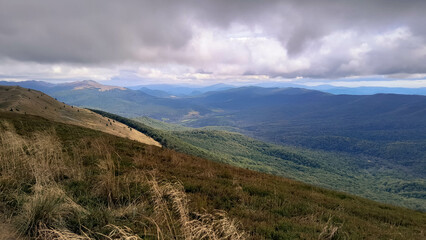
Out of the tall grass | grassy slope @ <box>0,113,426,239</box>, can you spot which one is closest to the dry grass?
the tall grass

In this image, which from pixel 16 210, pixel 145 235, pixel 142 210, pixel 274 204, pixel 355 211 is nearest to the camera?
pixel 145 235

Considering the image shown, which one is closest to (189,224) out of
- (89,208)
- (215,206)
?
(215,206)

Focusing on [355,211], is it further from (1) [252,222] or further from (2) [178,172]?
(2) [178,172]

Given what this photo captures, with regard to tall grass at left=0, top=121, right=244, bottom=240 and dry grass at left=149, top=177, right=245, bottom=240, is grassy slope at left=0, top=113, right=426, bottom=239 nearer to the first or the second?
tall grass at left=0, top=121, right=244, bottom=240

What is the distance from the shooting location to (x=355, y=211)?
31.1 feet

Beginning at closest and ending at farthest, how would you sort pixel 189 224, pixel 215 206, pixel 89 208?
pixel 189 224
pixel 89 208
pixel 215 206

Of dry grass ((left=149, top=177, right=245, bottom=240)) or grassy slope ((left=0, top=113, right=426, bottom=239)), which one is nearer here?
dry grass ((left=149, top=177, right=245, bottom=240))

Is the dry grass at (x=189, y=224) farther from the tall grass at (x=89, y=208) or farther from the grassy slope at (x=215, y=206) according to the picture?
the grassy slope at (x=215, y=206)

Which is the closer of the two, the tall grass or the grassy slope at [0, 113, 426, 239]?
the tall grass

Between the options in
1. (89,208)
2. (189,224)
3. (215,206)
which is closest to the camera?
(189,224)

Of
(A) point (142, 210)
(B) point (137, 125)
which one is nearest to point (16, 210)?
(A) point (142, 210)

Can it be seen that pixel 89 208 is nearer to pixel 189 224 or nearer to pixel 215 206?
pixel 189 224

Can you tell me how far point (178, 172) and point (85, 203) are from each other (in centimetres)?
481

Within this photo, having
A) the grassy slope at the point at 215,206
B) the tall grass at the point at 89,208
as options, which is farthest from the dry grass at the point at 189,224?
the grassy slope at the point at 215,206
